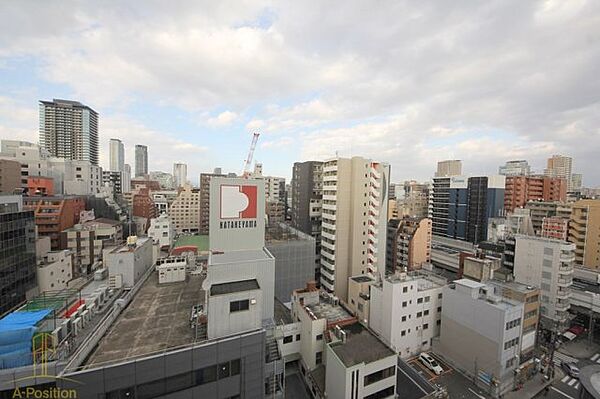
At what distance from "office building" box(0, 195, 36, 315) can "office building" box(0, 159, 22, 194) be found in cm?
3055

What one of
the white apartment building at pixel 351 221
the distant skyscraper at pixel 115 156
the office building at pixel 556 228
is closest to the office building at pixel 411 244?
the white apartment building at pixel 351 221

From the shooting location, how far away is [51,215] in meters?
47.8

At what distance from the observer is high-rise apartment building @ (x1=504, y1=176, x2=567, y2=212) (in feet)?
246

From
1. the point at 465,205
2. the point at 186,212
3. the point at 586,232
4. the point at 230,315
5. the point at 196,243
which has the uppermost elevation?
the point at 465,205

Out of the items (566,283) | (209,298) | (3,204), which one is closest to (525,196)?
(566,283)

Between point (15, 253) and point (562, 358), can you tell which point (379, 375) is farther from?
point (15, 253)

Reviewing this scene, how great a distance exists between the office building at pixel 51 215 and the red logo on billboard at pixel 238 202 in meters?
48.9

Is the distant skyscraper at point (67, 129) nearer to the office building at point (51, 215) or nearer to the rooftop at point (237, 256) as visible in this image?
the office building at point (51, 215)

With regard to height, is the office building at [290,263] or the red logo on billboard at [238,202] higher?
the red logo on billboard at [238,202]

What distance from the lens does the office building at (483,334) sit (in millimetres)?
23234

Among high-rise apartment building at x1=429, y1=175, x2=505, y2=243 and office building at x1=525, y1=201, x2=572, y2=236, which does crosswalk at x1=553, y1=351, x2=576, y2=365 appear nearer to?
office building at x1=525, y1=201, x2=572, y2=236

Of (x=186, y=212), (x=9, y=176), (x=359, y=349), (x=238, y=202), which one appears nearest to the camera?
(x=238, y=202)

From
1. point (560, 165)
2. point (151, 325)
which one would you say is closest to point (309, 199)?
point (151, 325)

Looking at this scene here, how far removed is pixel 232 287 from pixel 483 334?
24909mm
